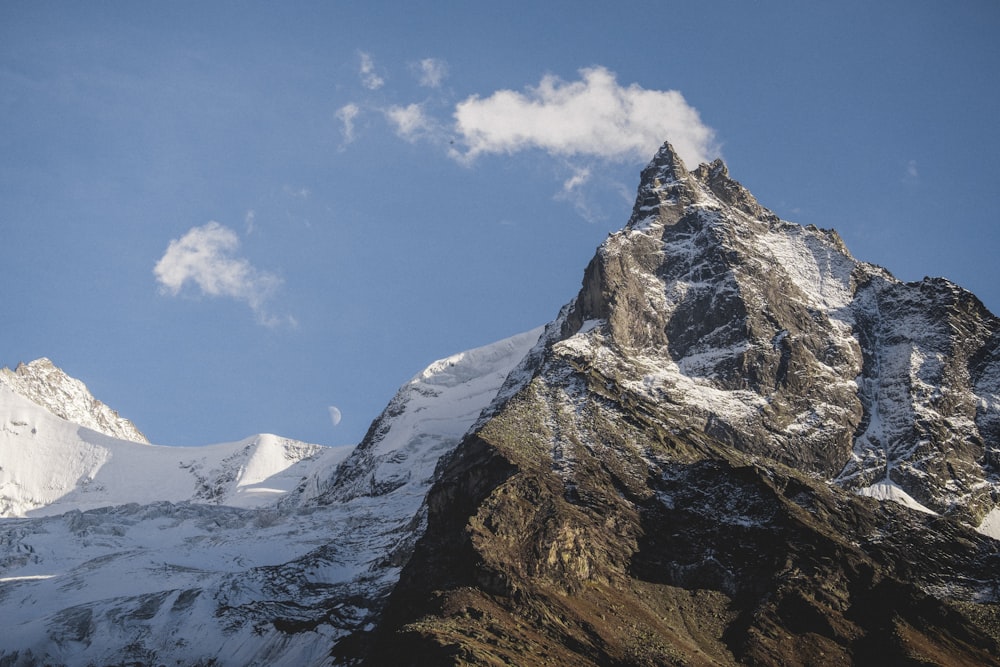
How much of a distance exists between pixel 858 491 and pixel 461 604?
83.5 m

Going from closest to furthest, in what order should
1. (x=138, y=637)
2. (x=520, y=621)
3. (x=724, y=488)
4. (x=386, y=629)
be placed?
(x=520, y=621), (x=386, y=629), (x=724, y=488), (x=138, y=637)

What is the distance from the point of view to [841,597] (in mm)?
147000

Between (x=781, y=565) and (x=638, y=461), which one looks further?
(x=638, y=461)

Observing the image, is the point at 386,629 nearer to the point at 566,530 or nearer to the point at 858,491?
the point at 566,530

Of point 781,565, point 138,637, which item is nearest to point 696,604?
point 781,565

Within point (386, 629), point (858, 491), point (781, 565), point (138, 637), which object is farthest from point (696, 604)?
point (138, 637)

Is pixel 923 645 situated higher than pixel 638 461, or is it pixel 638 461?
pixel 638 461

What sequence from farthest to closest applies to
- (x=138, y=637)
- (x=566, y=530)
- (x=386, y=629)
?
(x=138, y=637) → (x=566, y=530) → (x=386, y=629)

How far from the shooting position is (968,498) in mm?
195750

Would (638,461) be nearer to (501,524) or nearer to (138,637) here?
(501,524)

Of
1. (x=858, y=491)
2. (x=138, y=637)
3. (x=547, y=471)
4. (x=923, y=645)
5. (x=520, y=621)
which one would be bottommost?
(x=138, y=637)

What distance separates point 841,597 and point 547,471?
42.3m

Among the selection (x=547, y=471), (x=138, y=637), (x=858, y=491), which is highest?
(x=858, y=491)

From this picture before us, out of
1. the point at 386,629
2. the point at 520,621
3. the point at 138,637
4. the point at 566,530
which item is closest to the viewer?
the point at 520,621
